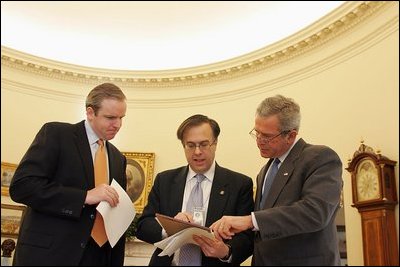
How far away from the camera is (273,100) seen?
3.08 metres

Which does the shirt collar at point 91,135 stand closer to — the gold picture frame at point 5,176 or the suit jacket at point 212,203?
the suit jacket at point 212,203

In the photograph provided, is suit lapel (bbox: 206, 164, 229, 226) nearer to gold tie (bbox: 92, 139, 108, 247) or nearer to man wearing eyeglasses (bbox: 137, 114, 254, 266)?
man wearing eyeglasses (bbox: 137, 114, 254, 266)

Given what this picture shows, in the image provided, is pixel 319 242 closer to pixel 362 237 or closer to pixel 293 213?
pixel 293 213

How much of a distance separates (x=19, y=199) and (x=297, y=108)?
1.89m

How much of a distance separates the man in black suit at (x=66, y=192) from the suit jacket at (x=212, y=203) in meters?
0.25

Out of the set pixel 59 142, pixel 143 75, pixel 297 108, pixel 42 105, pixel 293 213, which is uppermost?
pixel 143 75

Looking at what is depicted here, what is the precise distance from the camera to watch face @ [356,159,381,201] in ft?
24.8

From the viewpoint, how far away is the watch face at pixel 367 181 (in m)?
7.56

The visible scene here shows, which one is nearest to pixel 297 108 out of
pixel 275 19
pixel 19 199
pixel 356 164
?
pixel 19 199

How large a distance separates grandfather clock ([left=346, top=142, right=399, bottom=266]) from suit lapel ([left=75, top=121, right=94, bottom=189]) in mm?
5602

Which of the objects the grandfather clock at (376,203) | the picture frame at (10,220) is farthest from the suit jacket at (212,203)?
the picture frame at (10,220)

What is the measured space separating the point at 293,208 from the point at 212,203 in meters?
0.77

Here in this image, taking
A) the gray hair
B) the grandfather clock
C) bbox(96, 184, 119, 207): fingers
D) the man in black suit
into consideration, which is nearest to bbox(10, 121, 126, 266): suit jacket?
the man in black suit

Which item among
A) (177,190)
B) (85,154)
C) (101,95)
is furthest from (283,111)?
(85,154)
